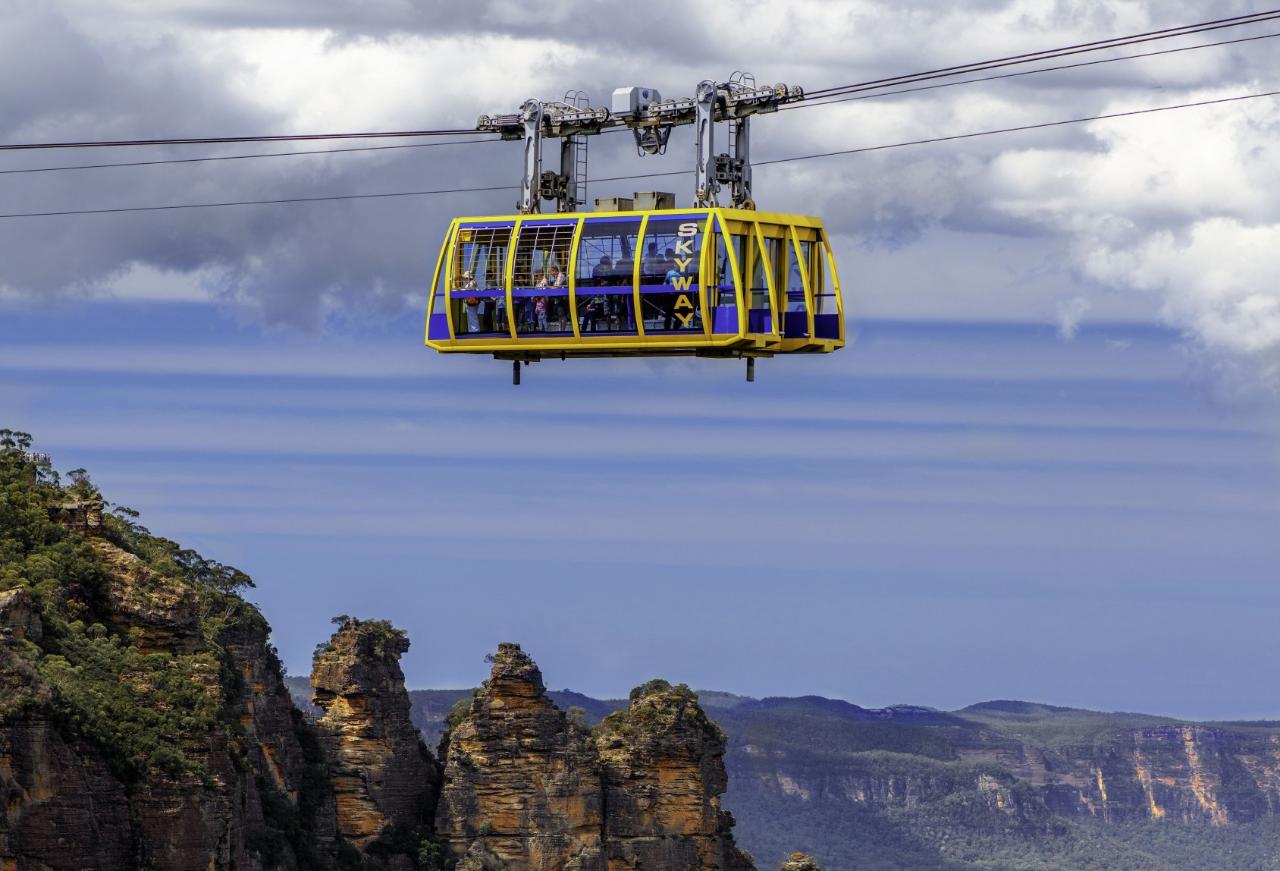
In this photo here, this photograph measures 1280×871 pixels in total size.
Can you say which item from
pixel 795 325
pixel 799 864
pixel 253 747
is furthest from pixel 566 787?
pixel 795 325

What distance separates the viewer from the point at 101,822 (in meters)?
71.7

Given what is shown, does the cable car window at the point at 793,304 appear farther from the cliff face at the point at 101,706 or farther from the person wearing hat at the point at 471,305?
the cliff face at the point at 101,706

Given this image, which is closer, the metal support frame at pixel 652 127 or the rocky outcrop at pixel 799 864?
the metal support frame at pixel 652 127

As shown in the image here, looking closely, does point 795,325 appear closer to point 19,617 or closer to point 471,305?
point 471,305

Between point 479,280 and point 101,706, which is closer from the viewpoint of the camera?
point 479,280

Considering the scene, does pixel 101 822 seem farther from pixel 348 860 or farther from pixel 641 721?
pixel 641 721

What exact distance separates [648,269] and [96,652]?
1051 inches

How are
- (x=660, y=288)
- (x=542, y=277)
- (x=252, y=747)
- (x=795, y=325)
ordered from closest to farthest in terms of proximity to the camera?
(x=660, y=288) < (x=795, y=325) < (x=542, y=277) < (x=252, y=747)

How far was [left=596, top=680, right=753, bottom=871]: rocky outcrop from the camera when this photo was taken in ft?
450

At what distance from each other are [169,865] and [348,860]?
49274mm

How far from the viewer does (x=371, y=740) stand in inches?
5221

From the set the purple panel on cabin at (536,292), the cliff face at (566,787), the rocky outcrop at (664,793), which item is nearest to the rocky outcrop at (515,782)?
the cliff face at (566,787)

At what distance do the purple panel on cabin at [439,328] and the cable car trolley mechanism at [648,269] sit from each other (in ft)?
0.17

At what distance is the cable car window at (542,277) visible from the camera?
205ft
